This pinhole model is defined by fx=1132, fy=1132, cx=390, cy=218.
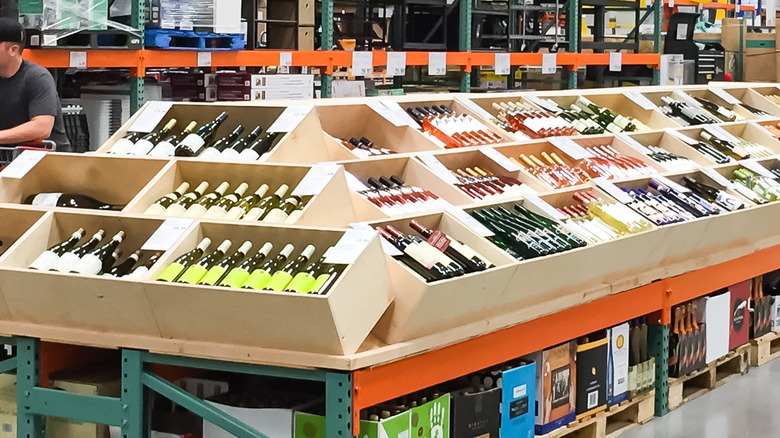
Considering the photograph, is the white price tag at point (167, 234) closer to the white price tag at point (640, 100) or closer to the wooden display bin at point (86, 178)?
the wooden display bin at point (86, 178)

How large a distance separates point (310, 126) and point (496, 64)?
15.8ft

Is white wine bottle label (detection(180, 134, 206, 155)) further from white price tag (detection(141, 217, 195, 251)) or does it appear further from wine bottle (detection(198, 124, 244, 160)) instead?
white price tag (detection(141, 217, 195, 251))

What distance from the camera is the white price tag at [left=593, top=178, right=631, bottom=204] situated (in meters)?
5.13

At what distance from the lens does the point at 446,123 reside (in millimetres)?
5246

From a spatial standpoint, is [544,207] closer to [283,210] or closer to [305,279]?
[283,210]

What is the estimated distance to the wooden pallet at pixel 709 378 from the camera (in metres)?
5.54

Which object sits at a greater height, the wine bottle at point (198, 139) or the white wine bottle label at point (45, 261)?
the wine bottle at point (198, 139)

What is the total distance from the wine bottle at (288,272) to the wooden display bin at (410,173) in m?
0.88

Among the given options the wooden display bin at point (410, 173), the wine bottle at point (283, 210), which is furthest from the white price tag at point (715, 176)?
the wine bottle at point (283, 210)

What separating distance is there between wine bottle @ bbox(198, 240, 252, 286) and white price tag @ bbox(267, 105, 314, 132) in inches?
29.4

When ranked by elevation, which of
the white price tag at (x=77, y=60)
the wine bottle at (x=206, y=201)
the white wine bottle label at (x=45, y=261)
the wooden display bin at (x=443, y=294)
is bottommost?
the wooden display bin at (x=443, y=294)

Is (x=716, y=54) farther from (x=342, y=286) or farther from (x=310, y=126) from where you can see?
(x=342, y=286)

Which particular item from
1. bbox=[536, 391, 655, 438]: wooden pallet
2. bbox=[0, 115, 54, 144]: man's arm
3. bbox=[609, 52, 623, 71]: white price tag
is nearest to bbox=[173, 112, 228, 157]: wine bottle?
bbox=[0, 115, 54, 144]: man's arm

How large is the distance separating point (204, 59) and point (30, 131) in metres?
1.41
